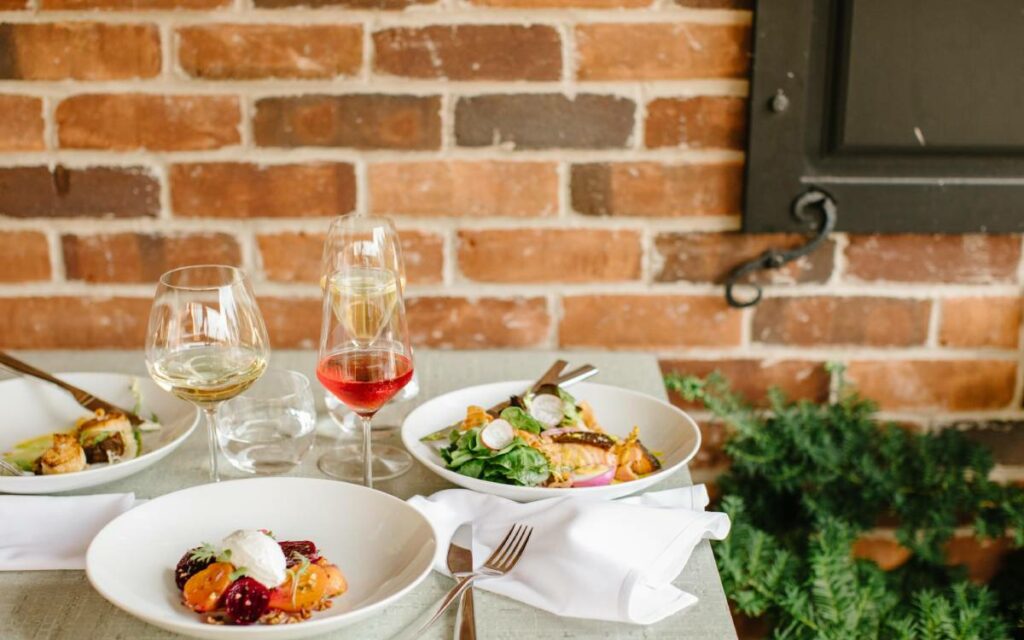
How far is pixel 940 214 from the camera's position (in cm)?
139

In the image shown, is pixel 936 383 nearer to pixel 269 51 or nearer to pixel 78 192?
pixel 269 51

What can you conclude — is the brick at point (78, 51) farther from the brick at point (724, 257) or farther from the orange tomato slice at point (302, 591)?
the orange tomato slice at point (302, 591)

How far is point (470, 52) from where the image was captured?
4.44 feet

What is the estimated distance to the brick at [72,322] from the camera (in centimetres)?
145

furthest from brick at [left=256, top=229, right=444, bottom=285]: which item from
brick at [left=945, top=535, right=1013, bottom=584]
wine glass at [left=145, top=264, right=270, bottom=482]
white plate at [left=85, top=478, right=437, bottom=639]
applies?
brick at [left=945, top=535, right=1013, bottom=584]

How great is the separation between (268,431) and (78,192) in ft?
1.95

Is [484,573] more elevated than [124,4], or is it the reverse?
[124,4]

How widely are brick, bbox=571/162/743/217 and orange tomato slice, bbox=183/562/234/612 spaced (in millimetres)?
817

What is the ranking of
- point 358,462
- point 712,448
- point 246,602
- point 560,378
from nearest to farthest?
point 246,602, point 358,462, point 560,378, point 712,448

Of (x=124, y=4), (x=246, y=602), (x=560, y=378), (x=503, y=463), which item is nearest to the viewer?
(x=246, y=602)

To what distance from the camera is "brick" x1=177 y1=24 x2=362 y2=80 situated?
4.41ft

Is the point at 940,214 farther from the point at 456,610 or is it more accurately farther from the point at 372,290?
the point at 456,610

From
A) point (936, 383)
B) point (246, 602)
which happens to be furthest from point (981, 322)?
point (246, 602)

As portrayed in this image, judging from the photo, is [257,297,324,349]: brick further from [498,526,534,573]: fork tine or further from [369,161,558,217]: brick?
[498,526,534,573]: fork tine
